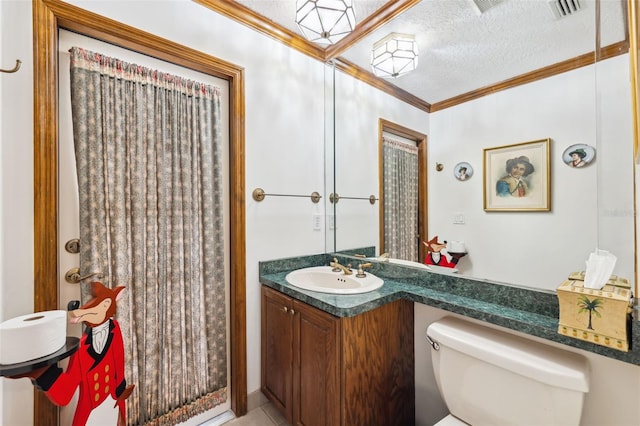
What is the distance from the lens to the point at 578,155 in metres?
1.07

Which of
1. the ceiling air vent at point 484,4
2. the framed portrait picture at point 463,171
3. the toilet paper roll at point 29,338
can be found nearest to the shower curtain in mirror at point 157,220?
the toilet paper roll at point 29,338

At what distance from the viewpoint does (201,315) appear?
1.59m

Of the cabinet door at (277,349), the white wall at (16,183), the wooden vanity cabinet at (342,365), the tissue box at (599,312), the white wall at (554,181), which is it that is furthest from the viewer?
the cabinet door at (277,349)

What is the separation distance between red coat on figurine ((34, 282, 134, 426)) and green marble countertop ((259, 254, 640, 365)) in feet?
2.64

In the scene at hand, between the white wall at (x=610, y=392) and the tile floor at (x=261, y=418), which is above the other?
the white wall at (x=610, y=392)

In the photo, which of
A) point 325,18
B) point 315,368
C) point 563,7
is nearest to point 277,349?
point 315,368

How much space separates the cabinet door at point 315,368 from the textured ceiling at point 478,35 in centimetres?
140

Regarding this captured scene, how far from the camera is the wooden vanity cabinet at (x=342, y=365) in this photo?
47.6 inches

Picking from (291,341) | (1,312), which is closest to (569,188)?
(291,341)

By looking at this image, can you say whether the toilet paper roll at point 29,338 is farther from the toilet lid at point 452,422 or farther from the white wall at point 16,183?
the toilet lid at point 452,422

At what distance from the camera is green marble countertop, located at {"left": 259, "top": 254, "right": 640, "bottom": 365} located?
0.95 meters

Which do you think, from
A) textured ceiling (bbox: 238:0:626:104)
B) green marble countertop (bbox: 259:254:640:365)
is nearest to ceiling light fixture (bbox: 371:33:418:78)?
textured ceiling (bbox: 238:0:626:104)

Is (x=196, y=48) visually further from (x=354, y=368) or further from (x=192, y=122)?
(x=354, y=368)

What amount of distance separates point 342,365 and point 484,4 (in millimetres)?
1866
